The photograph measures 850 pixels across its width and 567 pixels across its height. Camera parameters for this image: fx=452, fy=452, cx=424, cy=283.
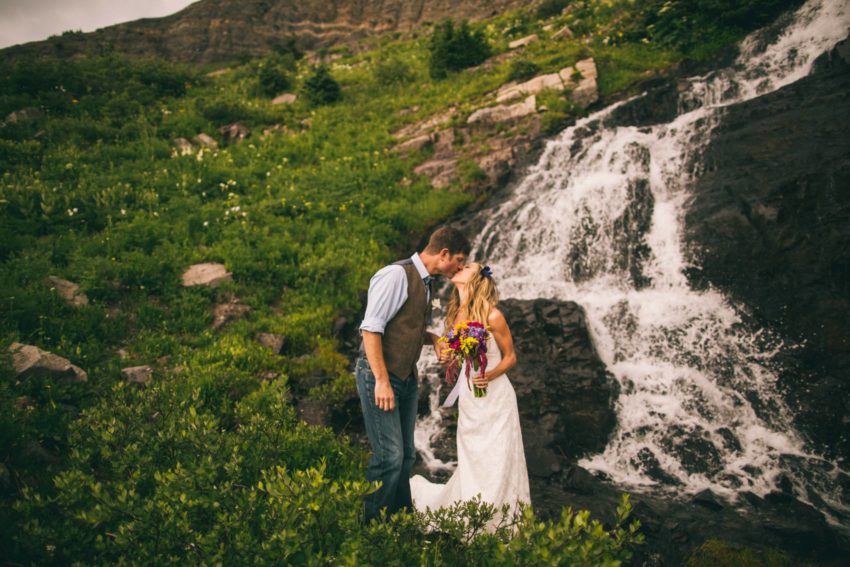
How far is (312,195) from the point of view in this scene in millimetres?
15391

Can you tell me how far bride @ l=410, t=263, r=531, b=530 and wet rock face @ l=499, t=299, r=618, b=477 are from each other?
270 cm

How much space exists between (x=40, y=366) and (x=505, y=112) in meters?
16.7

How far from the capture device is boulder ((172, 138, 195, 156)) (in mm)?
17016

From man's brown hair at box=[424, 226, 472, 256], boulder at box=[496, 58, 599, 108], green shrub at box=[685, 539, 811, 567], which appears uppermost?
boulder at box=[496, 58, 599, 108]

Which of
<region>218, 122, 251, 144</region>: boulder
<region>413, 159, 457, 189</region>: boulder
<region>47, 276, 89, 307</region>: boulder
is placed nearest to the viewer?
<region>47, 276, 89, 307</region>: boulder

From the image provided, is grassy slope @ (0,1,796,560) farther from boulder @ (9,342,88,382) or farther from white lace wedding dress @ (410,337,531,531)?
white lace wedding dress @ (410,337,531,531)

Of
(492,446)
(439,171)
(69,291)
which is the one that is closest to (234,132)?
(439,171)

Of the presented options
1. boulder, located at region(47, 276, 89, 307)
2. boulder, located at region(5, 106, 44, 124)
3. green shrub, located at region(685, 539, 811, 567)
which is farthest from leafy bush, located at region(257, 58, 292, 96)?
green shrub, located at region(685, 539, 811, 567)

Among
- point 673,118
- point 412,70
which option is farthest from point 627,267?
point 412,70

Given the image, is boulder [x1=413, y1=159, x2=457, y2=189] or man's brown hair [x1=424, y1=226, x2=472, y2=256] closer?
man's brown hair [x1=424, y1=226, x2=472, y2=256]

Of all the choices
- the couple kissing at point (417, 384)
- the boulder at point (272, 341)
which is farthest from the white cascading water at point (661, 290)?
the boulder at point (272, 341)

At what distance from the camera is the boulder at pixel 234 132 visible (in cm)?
1914

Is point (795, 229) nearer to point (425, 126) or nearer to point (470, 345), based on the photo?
point (470, 345)

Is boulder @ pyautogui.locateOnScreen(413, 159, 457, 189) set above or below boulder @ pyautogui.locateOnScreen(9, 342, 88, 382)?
above
